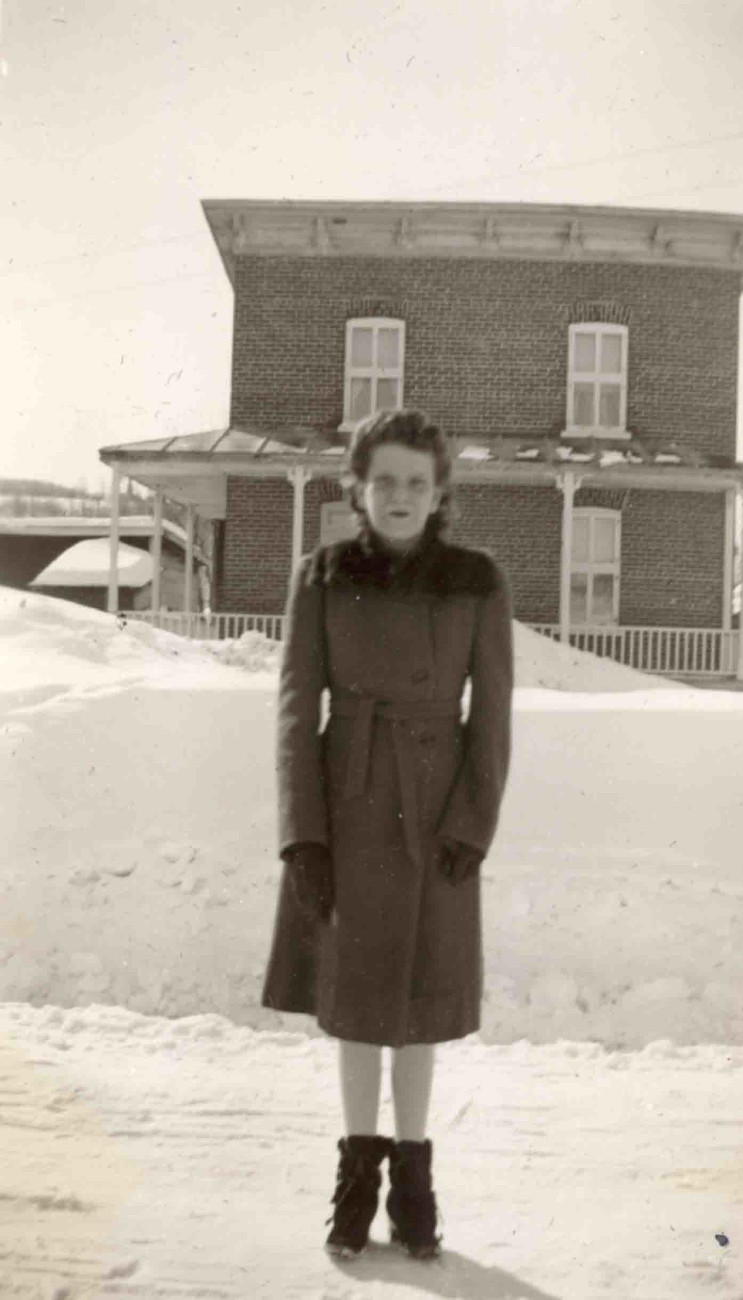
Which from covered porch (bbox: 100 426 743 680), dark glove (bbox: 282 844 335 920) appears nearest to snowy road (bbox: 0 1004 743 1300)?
dark glove (bbox: 282 844 335 920)

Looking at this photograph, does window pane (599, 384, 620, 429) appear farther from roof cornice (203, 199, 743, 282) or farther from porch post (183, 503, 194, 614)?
porch post (183, 503, 194, 614)

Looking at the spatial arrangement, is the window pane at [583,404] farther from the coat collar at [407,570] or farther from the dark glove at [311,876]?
the dark glove at [311,876]

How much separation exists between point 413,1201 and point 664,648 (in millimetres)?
3623

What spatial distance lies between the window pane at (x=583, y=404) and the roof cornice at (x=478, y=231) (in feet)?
2.43

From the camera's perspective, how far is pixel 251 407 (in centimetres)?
476

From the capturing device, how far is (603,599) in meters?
6.02

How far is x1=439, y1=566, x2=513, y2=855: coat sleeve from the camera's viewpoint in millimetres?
2203

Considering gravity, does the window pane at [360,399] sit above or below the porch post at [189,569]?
above

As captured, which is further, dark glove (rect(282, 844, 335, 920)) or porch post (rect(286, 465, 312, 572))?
porch post (rect(286, 465, 312, 572))

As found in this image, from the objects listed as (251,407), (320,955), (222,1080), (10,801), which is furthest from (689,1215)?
(251,407)

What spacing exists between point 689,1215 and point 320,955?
0.93 meters

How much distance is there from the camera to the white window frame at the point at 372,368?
4.96 metres

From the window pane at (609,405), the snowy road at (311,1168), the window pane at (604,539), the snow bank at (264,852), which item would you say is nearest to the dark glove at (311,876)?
the snowy road at (311,1168)

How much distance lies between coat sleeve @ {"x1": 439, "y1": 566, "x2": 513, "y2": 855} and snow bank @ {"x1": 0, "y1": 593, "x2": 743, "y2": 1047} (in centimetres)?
137
